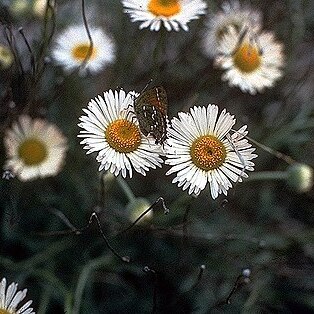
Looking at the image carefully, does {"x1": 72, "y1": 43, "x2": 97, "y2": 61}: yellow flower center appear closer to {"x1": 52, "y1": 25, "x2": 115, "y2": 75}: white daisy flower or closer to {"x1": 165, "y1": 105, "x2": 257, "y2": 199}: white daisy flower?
{"x1": 52, "y1": 25, "x2": 115, "y2": 75}: white daisy flower

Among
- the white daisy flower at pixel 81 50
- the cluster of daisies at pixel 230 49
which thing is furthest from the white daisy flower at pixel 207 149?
the white daisy flower at pixel 81 50

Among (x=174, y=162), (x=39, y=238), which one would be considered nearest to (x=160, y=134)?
(x=174, y=162)

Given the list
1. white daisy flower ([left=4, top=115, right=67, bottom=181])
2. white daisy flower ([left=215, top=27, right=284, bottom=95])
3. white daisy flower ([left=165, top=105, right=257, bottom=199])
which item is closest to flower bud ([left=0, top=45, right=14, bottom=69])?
white daisy flower ([left=4, top=115, right=67, bottom=181])

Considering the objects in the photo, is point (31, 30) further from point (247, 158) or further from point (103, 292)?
point (247, 158)

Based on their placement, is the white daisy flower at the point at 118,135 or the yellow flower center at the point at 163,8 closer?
the white daisy flower at the point at 118,135

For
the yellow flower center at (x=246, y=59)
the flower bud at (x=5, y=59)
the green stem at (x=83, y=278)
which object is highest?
the yellow flower center at (x=246, y=59)

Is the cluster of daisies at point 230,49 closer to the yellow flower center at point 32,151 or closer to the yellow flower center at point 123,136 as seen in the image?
the yellow flower center at point 32,151

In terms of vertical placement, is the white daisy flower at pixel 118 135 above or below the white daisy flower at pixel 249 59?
below

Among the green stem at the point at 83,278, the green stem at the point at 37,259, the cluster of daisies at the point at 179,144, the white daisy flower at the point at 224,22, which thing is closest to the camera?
the cluster of daisies at the point at 179,144
